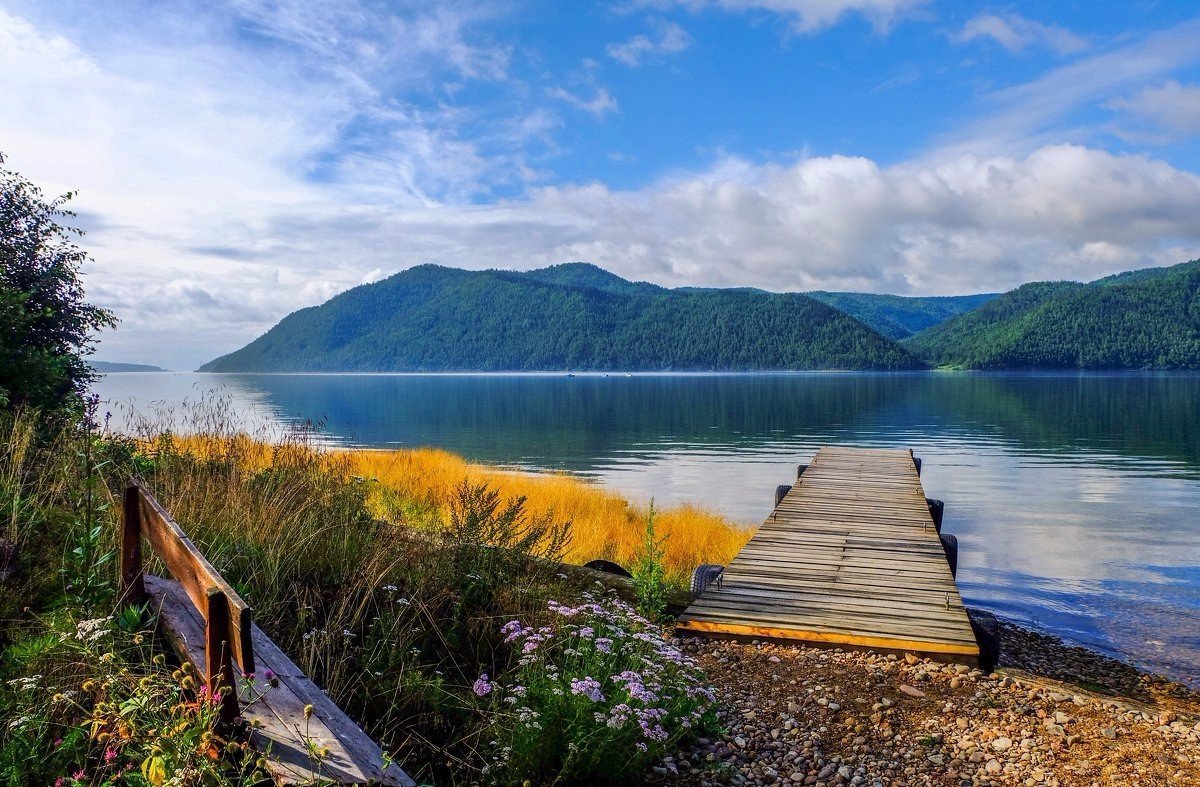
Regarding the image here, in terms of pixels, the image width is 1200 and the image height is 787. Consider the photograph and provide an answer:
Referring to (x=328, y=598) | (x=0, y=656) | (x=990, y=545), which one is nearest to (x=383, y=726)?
(x=328, y=598)

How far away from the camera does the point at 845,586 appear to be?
26.2 ft

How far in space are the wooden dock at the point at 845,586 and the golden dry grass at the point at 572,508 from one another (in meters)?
1.75

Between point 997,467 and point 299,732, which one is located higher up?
point 299,732

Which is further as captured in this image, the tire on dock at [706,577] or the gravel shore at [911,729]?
the tire on dock at [706,577]

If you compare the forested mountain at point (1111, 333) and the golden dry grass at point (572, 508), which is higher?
the forested mountain at point (1111, 333)

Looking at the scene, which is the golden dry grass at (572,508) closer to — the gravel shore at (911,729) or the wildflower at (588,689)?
the gravel shore at (911,729)

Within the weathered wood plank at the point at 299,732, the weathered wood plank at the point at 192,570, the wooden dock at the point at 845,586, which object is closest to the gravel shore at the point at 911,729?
the wooden dock at the point at 845,586

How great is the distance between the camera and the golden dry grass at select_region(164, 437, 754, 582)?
11602 mm

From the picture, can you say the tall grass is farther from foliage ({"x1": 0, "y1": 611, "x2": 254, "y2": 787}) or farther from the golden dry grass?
foliage ({"x1": 0, "y1": 611, "x2": 254, "y2": 787})

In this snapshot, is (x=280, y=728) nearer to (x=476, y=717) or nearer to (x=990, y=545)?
(x=476, y=717)

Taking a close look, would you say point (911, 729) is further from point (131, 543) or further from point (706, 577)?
point (131, 543)

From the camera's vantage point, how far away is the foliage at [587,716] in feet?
12.3

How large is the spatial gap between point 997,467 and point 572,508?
62.8ft

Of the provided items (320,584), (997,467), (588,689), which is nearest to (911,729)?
(588,689)
